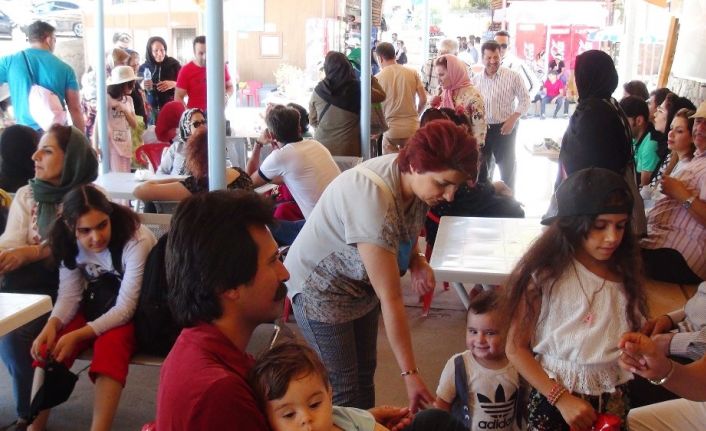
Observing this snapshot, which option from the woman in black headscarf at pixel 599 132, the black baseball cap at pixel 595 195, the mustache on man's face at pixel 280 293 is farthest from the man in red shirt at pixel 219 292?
the woman in black headscarf at pixel 599 132

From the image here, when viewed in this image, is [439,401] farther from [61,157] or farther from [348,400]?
[61,157]

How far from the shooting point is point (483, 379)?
2.58 m

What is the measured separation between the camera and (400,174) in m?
2.19

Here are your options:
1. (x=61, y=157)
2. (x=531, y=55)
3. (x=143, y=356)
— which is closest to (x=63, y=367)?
(x=143, y=356)

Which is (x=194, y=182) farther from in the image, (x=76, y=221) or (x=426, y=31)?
(x=426, y=31)

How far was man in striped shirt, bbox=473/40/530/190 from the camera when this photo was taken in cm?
702

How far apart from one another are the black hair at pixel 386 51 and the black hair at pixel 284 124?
9.79 ft

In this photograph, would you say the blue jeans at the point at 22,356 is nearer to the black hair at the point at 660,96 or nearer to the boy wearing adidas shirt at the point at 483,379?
the boy wearing adidas shirt at the point at 483,379

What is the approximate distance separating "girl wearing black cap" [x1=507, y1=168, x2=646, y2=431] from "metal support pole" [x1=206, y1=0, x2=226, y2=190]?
1.28 metres

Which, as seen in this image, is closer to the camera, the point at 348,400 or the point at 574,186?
the point at 574,186

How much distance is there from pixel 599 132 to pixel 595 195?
1.64m

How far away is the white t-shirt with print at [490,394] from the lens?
101 inches

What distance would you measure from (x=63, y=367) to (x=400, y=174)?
5.28ft

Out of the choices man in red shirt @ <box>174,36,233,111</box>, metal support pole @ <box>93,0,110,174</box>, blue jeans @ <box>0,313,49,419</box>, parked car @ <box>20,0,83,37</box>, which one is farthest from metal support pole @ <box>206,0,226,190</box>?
parked car @ <box>20,0,83,37</box>
